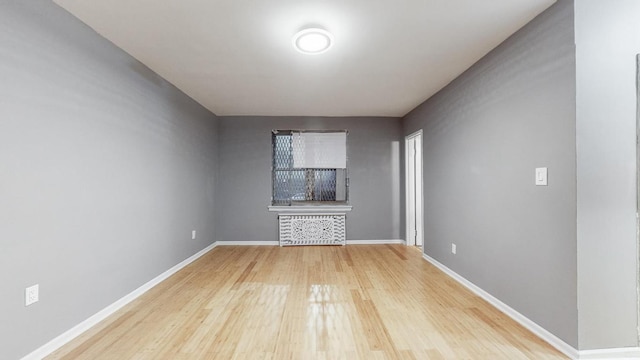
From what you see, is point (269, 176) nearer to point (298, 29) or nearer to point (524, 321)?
point (298, 29)

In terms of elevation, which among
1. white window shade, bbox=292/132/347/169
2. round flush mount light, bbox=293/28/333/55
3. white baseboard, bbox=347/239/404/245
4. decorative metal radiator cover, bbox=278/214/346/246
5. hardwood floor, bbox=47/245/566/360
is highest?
round flush mount light, bbox=293/28/333/55

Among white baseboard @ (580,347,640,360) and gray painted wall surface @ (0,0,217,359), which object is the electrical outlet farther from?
white baseboard @ (580,347,640,360)

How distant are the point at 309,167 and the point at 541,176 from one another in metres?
3.73

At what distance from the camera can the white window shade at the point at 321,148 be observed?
17.4ft

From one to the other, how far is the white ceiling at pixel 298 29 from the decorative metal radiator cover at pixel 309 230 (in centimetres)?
225

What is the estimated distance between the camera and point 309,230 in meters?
5.08

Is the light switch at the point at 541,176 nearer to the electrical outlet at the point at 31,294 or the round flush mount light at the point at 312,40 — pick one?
the round flush mount light at the point at 312,40

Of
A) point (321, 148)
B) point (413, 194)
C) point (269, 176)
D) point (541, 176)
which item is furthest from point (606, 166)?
point (269, 176)

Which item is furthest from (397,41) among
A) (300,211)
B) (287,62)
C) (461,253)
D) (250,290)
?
(300,211)

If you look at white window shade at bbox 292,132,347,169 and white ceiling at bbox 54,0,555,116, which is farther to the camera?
white window shade at bbox 292,132,347,169

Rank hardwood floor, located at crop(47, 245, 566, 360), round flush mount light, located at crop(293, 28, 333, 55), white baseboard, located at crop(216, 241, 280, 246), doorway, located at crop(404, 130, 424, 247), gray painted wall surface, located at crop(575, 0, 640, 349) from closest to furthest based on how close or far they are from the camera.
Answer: gray painted wall surface, located at crop(575, 0, 640, 349)
hardwood floor, located at crop(47, 245, 566, 360)
round flush mount light, located at crop(293, 28, 333, 55)
doorway, located at crop(404, 130, 424, 247)
white baseboard, located at crop(216, 241, 280, 246)

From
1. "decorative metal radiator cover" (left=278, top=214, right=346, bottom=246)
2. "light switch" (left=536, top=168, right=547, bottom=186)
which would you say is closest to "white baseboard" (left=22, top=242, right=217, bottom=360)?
"decorative metal radiator cover" (left=278, top=214, right=346, bottom=246)

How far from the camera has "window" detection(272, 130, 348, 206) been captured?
5.30 meters

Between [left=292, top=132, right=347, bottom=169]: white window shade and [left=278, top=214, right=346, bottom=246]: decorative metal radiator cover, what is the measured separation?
0.97 meters
